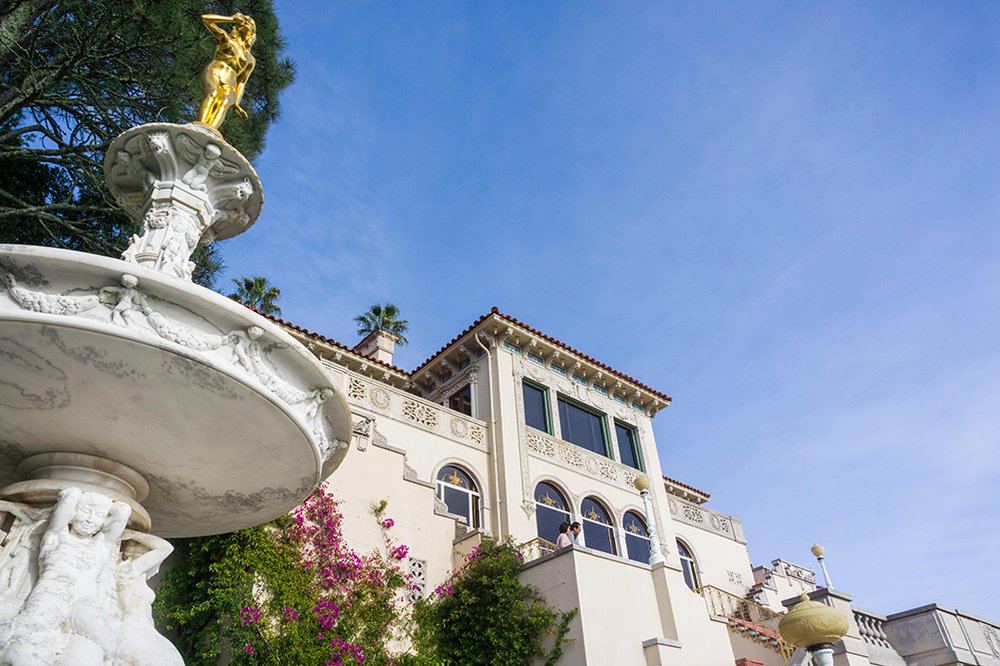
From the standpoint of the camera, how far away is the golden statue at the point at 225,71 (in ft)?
26.0

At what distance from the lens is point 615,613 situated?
11172 mm

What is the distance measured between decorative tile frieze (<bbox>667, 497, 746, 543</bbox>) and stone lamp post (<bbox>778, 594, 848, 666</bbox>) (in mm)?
12357

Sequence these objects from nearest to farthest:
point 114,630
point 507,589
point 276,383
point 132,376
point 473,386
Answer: point 114,630
point 132,376
point 276,383
point 507,589
point 473,386

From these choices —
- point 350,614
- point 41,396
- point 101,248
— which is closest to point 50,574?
point 41,396

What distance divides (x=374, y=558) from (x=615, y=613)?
3.87 meters

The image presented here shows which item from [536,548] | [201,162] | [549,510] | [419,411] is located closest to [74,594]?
[201,162]

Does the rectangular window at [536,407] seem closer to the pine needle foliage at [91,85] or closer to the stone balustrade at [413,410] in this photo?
the stone balustrade at [413,410]

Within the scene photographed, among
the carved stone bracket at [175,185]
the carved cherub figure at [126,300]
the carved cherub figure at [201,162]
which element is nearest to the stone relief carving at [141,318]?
the carved cherub figure at [126,300]

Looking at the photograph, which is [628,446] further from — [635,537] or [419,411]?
[419,411]

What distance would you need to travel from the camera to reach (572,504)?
58.1 feet

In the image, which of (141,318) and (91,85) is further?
(91,85)

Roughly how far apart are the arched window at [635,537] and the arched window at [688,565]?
86.0 inches

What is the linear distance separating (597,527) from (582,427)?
9.40 feet

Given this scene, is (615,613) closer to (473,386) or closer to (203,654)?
(203,654)
